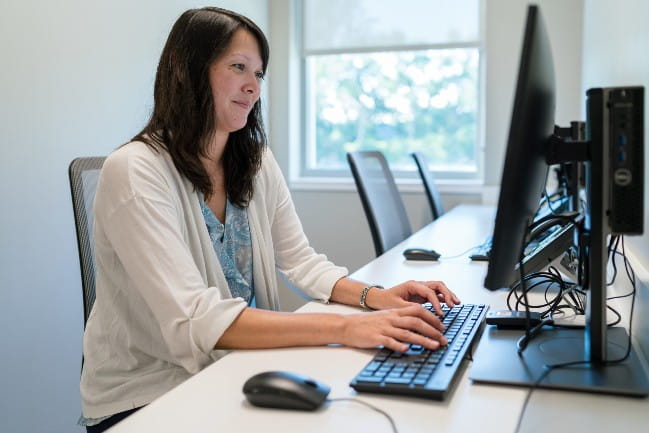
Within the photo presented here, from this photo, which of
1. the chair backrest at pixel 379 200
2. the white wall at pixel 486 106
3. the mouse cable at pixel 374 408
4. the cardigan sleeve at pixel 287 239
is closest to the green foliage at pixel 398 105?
the white wall at pixel 486 106

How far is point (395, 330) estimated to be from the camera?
0.98 meters

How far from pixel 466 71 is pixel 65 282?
7.53 feet

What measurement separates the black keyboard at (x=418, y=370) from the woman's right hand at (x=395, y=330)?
0.04 feet

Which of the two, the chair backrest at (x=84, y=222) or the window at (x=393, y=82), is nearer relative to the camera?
the chair backrest at (x=84, y=222)

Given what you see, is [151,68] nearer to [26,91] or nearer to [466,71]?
[26,91]

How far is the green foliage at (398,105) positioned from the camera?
3.58 meters

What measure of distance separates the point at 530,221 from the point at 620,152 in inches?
5.7

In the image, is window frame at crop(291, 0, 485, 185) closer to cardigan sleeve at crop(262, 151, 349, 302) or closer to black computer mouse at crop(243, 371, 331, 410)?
cardigan sleeve at crop(262, 151, 349, 302)

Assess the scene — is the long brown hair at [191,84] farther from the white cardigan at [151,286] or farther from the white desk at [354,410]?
the white desk at [354,410]

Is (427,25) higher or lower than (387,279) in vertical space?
higher

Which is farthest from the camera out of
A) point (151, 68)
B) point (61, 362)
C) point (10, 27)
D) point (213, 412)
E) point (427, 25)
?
point (427, 25)

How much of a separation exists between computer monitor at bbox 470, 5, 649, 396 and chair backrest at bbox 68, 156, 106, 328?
2.73ft

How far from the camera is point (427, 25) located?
3.52 meters

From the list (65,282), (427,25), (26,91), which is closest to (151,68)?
(26,91)
